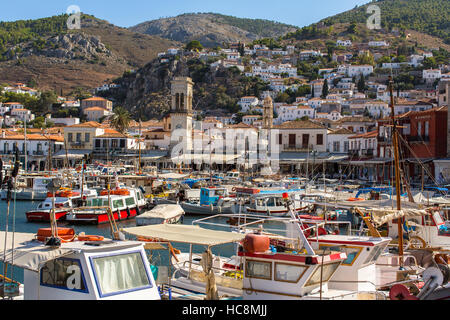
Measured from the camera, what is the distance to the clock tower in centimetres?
7611

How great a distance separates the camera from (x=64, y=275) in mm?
9359

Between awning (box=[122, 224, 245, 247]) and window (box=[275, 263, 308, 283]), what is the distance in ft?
6.49

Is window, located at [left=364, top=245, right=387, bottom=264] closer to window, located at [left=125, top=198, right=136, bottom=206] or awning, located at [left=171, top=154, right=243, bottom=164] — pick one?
window, located at [left=125, top=198, right=136, bottom=206]

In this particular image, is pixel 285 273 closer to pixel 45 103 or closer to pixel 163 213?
pixel 163 213

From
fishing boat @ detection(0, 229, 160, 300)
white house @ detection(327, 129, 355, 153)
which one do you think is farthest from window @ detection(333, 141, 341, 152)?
fishing boat @ detection(0, 229, 160, 300)

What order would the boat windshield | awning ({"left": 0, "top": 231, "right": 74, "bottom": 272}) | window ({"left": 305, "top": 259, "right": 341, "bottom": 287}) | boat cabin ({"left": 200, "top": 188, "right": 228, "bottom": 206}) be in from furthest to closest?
the boat windshield → boat cabin ({"left": 200, "top": 188, "right": 228, "bottom": 206}) → window ({"left": 305, "top": 259, "right": 341, "bottom": 287}) → awning ({"left": 0, "top": 231, "right": 74, "bottom": 272})


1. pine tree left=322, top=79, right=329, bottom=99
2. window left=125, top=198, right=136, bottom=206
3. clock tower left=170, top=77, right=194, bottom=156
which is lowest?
window left=125, top=198, right=136, bottom=206

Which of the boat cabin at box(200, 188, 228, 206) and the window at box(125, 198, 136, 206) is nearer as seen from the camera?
the window at box(125, 198, 136, 206)

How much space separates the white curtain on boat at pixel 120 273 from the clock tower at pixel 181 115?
67.0 m

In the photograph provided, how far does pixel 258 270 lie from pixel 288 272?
0.66 meters

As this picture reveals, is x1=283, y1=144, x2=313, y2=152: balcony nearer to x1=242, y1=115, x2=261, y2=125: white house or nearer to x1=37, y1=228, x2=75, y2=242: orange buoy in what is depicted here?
x1=242, y1=115, x2=261, y2=125: white house

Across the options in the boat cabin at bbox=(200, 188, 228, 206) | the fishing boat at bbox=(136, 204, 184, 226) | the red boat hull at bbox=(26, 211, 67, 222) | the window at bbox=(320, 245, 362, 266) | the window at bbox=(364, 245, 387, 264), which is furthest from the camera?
the boat cabin at bbox=(200, 188, 228, 206)

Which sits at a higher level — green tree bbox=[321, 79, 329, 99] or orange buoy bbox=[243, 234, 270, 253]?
green tree bbox=[321, 79, 329, 99]

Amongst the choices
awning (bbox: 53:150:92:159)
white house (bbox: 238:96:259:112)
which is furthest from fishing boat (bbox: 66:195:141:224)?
white house (bbox: 238:96:259:112)
